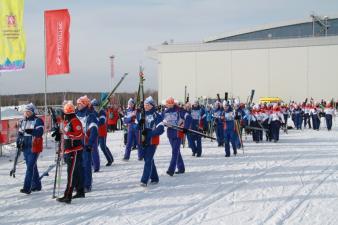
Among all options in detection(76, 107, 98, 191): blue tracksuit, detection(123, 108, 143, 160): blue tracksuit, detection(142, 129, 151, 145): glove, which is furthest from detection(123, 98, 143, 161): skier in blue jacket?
detection(76, 107, 98, 191): blue tracksuit

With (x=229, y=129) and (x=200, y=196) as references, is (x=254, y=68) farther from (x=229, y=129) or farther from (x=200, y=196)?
(x=200, y=196)

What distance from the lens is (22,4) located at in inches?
579

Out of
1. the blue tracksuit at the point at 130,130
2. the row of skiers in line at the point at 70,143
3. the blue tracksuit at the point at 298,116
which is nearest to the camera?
the row of skiers in line at the point at 70,143

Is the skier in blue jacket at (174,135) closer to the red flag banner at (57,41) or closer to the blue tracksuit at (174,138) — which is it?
the blue tracksuit at (174,138)

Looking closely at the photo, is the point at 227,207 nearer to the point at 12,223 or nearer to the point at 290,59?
the point at 12,223

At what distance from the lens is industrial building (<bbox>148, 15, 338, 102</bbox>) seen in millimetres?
50875

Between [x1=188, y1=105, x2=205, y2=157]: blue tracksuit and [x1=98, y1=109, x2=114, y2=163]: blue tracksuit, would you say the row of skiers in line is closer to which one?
[x1=98, y1=109, x2=114, y2=163]: blue tracksuit

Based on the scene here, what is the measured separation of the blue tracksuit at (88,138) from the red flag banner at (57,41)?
765cm

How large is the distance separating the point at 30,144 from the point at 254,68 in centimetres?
4547

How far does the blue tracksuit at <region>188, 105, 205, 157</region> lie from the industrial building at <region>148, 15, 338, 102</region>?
34124 mm

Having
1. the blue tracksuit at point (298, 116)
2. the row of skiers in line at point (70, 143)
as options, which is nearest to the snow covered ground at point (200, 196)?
the row of skiers in line at point (70, 143)

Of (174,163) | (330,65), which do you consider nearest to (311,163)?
(174,163)

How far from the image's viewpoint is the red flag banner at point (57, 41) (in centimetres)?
1709

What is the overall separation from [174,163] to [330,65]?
4292 centimetres
